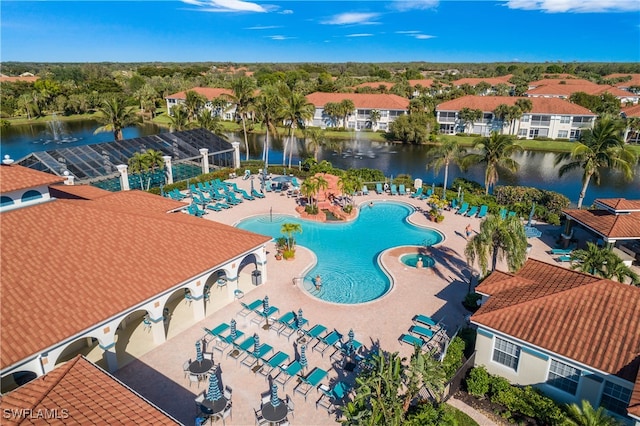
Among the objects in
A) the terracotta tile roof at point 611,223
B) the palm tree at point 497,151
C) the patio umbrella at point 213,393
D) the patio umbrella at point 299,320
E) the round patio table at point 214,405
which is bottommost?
the round patio table at point 214,405

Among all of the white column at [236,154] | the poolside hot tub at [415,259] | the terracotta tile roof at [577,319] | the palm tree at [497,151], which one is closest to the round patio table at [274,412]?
the terracotta tile roof at [577,319]

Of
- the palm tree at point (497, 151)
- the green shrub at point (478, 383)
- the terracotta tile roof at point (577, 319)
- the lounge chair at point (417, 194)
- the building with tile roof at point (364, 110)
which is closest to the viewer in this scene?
the terracotta tile roof at point (577, 319)

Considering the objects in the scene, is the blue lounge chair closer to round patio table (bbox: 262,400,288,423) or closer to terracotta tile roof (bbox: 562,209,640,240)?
terracotta tile roof (bbox: 562,209,640,240)

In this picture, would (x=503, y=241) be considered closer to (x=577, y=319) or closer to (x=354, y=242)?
(x=577, y=319)

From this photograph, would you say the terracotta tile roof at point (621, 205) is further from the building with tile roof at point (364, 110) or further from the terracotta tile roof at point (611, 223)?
the building with tile roof at point (364, 110)

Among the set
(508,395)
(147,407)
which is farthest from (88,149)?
(508,395)

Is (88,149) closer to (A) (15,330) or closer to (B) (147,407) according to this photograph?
(A) (15,330)

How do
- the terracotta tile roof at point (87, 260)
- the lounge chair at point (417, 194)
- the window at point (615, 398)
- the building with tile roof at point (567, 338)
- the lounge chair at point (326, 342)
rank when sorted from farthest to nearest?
the lounge chair at point (417, 194) < the lounge chair at point (326, 342) < the terracotta tile roof at point (87, 260) < the building with tile roof at point (567, 338) < the window at point (615, 398)

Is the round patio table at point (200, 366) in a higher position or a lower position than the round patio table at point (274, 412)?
higher
